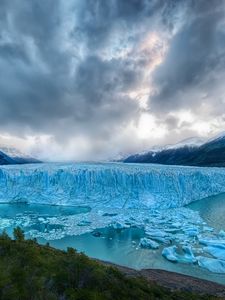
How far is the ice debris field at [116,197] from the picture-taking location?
46.5ft

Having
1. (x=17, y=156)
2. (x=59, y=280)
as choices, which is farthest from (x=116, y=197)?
(x=17, y=156)

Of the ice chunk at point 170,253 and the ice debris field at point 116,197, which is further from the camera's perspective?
the ice debris field at point 116,197

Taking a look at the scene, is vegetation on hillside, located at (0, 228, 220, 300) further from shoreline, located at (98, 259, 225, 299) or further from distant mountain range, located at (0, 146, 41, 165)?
distant mountain range, located at (0, 146, 41, 165)

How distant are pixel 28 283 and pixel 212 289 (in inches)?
240

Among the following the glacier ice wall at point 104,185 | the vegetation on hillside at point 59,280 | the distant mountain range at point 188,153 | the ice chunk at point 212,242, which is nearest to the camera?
the vegetation on hillside at point 59,280

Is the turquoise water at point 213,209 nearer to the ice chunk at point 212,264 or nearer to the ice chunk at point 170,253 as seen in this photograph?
the ice chunk at point 170,253

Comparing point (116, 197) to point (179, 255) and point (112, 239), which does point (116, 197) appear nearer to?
point (112, 239)

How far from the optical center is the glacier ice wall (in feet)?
71.0

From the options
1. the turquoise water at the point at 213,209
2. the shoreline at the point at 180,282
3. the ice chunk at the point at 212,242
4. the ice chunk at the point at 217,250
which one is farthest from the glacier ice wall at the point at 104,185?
the shoreline at the point at 180,282

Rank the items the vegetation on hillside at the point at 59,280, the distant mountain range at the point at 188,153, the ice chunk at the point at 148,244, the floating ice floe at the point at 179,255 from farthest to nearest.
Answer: the distant mountain range at the point at 188,153, the ice chunk at the point at 148,244, the floating ice floe at the point at 179,255, the vegetation on hillside at the point at 59,280

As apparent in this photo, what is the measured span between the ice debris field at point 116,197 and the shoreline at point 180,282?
2806mm

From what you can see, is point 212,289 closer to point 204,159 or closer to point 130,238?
point 130,238

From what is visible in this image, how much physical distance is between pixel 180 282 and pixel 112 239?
525cm

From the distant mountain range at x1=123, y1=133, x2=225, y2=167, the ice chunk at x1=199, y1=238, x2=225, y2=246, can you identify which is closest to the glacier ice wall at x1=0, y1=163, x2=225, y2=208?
the ice chunk at x1=199, y1=238, x2=225, y2=246
